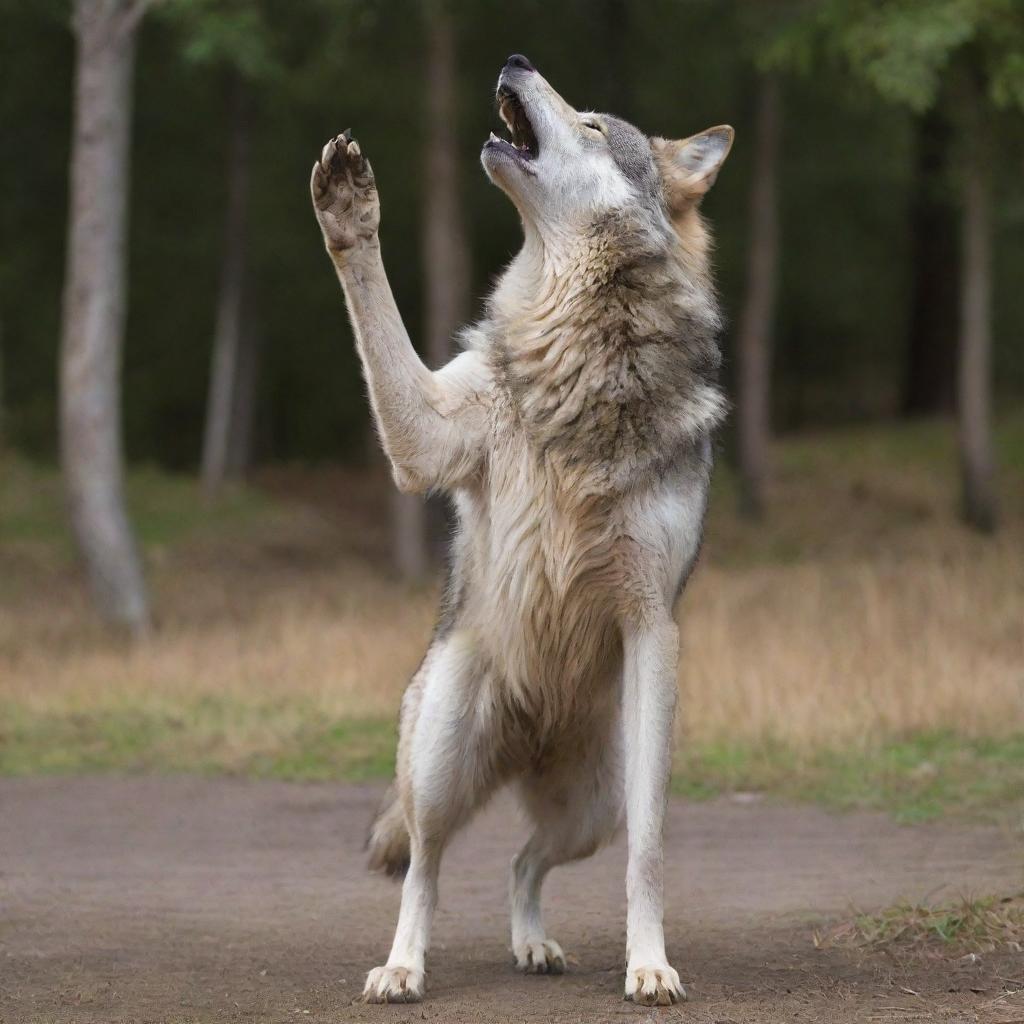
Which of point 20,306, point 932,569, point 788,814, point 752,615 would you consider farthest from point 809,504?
point 20,306

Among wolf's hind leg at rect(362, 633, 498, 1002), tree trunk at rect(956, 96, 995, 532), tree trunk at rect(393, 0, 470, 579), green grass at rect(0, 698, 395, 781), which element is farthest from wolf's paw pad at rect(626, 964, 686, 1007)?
tree trunk at rect(956, 96, 995, 532)

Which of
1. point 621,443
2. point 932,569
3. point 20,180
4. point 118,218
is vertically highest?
point 20,180

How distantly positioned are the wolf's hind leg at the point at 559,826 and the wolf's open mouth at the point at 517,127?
208 cm

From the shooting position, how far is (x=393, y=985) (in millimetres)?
4836

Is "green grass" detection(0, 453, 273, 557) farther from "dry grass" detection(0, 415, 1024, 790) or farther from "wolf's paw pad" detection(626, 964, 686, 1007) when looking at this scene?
"wolf's paw pad" detection(626, 964, 686, 1007)

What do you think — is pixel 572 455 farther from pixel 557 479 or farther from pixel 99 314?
pixel 99 314

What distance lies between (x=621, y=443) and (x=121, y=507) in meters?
9.80

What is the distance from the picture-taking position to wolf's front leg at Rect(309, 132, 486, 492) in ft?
15.5

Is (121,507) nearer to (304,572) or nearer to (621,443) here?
(304,572)

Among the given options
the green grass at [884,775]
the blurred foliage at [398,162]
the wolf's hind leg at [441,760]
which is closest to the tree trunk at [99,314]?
the blurred foliage at [398,162]

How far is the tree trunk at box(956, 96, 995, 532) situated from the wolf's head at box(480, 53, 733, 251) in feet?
42.8

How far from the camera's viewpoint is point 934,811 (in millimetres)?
8164

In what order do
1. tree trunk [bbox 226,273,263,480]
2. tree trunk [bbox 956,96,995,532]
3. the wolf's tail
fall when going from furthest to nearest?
tree trunk [bbox 226,273,263,480] < tree trunk [bbox 956,96,995,532] < the wolf's tail

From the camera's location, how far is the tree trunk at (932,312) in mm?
25953
